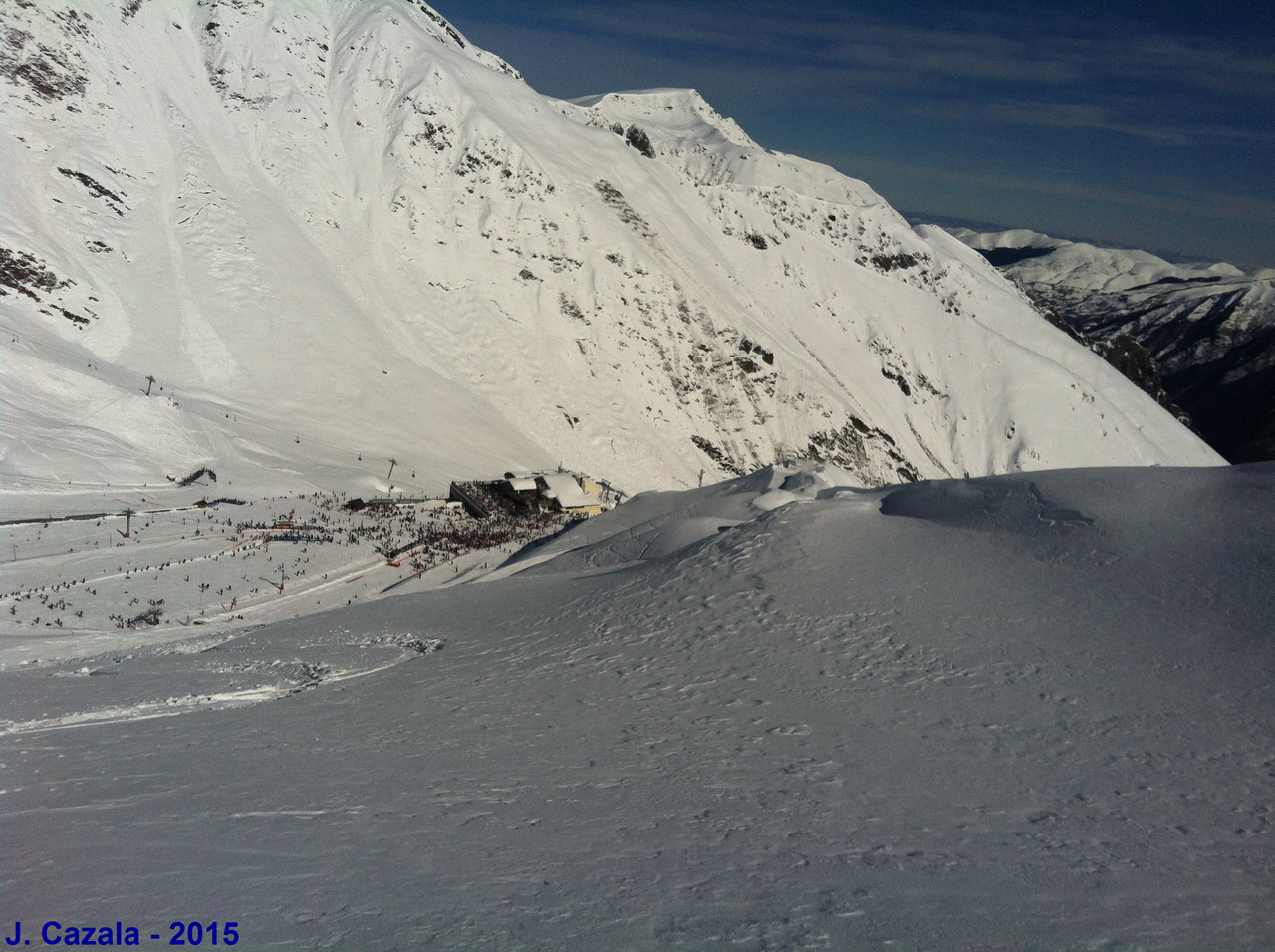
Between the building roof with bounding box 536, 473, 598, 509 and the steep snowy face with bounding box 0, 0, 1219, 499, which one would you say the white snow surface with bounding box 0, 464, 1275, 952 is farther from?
the steep snowy face with bounding box 0, 0, 1219, 499

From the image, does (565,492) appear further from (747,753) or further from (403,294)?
(403,294)

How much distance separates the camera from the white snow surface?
4.73 m

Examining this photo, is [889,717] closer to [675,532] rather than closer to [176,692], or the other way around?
[176,692]

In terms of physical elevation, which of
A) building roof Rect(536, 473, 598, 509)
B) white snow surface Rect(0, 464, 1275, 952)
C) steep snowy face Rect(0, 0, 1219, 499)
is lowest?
white snow surface Rect(0, 464, 1275, 952)

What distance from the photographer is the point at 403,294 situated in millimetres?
53812

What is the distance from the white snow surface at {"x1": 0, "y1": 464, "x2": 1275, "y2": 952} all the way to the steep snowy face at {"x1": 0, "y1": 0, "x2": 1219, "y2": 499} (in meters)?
21.5

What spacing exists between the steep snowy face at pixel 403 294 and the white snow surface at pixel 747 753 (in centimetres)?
2153

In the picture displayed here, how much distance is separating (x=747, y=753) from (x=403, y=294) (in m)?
50.9

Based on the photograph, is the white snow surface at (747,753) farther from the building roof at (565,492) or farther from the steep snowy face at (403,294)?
the steep snowy face at (403,294)

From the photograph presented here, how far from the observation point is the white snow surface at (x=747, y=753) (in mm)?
4730

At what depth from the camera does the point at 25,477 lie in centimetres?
2436

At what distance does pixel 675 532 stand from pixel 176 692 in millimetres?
8604

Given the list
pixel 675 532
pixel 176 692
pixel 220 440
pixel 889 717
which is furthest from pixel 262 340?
pixel 889 717

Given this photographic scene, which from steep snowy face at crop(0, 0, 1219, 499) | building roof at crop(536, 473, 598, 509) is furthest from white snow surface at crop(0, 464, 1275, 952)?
steep snowy face at crop(0, 0, 1219, 499)
